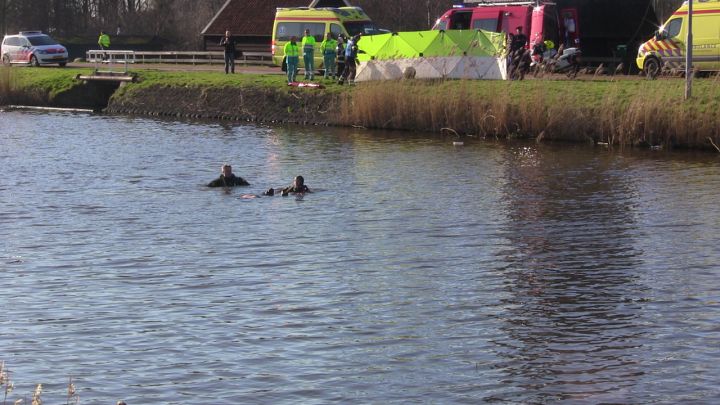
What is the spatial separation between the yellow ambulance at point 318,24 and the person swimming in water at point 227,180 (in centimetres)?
1876

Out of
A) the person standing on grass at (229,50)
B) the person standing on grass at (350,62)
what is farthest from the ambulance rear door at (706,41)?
the person standing on grass at (229,50)

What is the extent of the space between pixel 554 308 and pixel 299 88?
27.5m

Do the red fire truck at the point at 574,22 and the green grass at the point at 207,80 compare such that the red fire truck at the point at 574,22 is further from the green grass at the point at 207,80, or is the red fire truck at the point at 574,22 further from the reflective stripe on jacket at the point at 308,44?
the green grass at the point at 207,80

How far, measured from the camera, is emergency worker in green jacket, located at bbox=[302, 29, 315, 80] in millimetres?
43875

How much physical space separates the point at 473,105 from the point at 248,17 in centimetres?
3207

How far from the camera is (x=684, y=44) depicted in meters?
39.0

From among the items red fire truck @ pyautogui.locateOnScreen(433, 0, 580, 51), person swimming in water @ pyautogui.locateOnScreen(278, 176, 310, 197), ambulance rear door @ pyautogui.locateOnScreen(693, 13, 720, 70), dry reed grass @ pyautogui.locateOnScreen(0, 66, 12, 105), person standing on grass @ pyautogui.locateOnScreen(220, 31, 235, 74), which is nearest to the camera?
person swimming in water @ pyautogui.locateOnScreen(278, 176, 310, 197)

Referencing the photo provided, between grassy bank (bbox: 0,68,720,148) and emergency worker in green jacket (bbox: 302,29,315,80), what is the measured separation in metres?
1.09

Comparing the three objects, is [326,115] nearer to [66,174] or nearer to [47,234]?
[66,174]

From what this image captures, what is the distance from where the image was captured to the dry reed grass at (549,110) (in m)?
33.4

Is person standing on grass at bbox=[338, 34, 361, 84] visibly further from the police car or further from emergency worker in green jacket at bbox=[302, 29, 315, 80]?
the police car

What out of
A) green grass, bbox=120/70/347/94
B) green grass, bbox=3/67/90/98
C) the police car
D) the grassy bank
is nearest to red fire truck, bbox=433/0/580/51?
the grassy bank

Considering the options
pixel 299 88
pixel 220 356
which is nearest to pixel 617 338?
pixel 220 356

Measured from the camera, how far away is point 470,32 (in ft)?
133
